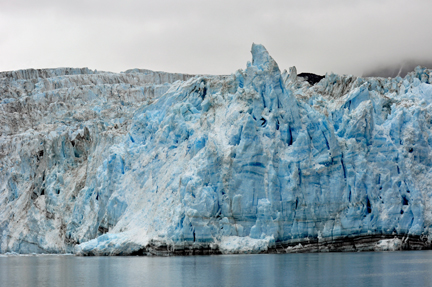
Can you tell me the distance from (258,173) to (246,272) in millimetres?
8551

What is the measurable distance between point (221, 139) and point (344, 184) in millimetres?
7121

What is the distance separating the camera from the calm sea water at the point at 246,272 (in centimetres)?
2052

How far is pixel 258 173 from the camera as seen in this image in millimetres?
30750

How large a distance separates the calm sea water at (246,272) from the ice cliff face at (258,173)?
5.30 ft

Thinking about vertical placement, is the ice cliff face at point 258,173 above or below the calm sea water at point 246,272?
above

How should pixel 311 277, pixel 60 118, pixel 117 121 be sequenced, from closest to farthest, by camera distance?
pixel 311 277, pixel 117 121, pixel 60 118

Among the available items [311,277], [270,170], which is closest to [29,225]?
[270,170]

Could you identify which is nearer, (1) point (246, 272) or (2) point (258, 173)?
(1) point (246, 272)

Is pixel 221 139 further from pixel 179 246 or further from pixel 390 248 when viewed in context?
pixel 390 248

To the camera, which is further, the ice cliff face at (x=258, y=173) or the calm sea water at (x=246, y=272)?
the ice cliff face at (x=258, y=173)

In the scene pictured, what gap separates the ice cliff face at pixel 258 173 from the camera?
1187 inches

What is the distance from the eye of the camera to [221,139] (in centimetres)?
3234

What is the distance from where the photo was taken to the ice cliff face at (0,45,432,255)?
3014cm

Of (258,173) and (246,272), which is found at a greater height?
(258,173)
